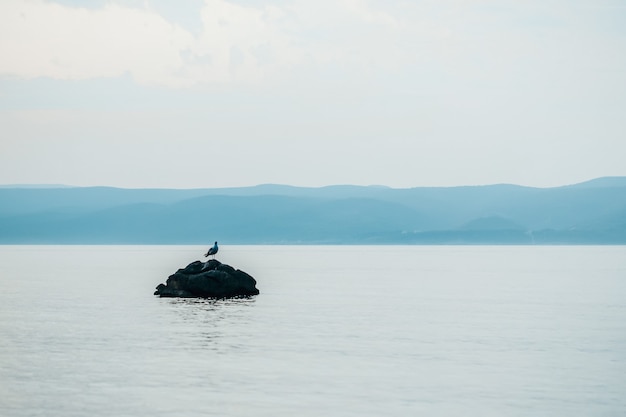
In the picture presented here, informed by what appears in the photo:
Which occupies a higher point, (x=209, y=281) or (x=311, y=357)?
(x=209, y=281)

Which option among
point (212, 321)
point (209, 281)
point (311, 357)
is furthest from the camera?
point (209, 281)

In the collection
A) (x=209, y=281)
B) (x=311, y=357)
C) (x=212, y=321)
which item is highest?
(x=209, y=281)

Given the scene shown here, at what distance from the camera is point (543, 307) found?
63.6 m

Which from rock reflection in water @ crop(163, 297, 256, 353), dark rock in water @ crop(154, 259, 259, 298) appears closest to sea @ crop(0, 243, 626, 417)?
rock reflection in water @ crop(163, 297, 256, 353)

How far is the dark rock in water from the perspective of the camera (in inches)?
2506

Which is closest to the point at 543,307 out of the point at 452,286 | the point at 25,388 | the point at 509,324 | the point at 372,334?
the point at 509,324

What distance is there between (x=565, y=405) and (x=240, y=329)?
21950 millimetres

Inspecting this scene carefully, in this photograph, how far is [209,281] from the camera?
63.5 metres

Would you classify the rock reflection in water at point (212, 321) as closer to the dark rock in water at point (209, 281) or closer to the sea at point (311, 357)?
the sea at point (311, 357)

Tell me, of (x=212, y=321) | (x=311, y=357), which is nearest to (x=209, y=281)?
(x=212, y=321)

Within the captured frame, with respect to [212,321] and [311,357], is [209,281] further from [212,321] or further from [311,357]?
[311,357]

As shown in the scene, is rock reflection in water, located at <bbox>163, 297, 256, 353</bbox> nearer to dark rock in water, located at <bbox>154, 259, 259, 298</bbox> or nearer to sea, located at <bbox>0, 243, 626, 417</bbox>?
sea, located at <bbox>0, 243, 626, 417</bbox>

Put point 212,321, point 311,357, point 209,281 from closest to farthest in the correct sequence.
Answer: point 311,357
point 212,321
point 209,281

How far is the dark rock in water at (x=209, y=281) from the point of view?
6366cm
